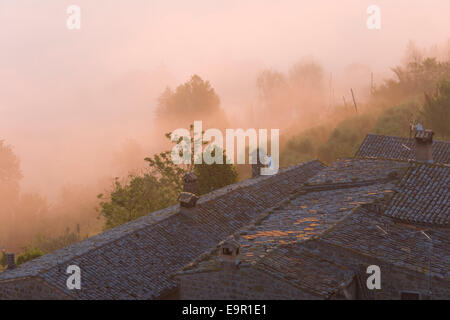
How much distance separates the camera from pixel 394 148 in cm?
4103

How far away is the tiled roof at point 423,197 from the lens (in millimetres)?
25844

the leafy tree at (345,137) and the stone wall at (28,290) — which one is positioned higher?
the stone wall at (28,290)

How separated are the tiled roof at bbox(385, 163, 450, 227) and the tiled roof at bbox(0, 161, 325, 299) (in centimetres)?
930

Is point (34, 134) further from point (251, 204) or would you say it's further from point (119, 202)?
point (251, 204)

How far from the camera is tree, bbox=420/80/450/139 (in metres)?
56.3

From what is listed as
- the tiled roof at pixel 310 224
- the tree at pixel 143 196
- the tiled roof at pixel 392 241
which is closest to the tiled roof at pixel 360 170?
the tiled roof at pixel 310 224

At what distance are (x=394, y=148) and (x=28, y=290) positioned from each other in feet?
85.7

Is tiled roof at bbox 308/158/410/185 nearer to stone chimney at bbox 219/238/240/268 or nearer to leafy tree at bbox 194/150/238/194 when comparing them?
stone chimney at bbox 219/238/240/268

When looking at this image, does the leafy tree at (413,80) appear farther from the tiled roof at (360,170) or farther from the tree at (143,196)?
the tiled roof at (360,170)

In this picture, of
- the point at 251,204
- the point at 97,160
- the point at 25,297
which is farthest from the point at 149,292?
the point at 97,160

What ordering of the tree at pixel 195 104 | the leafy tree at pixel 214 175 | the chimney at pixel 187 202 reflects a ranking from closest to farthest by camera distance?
the chimney at pixel 187 202 → the leafy tree at pixel 214 175 → the tree at pixel 195 104

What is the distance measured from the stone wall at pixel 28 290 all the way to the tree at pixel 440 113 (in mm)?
42392

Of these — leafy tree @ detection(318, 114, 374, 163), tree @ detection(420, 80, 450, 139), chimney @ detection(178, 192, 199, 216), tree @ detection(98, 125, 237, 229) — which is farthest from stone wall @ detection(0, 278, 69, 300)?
tree @ detection(420, 80, 450, 139)
